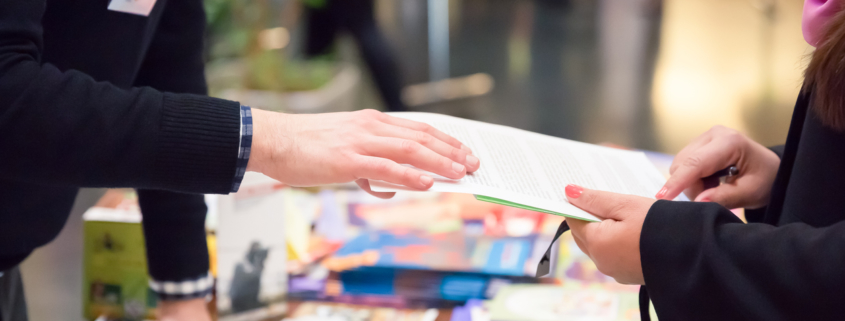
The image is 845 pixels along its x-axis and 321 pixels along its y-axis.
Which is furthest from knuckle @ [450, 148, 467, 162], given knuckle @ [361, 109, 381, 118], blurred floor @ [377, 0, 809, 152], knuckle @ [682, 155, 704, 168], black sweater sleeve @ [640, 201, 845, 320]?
blurred floor @ [377, 0, 809, 152]

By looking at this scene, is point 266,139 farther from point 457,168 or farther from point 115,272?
point 115,272

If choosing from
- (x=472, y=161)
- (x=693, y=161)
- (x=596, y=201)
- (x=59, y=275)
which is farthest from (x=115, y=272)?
(x=693, y=161)

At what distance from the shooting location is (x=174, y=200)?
107 centimetres

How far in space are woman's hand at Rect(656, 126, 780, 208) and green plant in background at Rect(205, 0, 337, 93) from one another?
7.55ft

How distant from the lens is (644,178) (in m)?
0.90

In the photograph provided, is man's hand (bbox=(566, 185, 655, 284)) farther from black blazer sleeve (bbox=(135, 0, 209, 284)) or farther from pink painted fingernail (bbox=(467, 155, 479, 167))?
black blazer sleeve (bbox=(135, 0, 209, 284))

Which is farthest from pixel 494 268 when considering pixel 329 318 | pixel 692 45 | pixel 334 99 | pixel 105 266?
pixel 692 45

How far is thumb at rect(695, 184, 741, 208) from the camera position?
89cm

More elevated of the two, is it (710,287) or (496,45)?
(710,287)

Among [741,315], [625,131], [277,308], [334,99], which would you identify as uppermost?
[741,315]

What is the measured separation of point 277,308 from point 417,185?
21.8 inches

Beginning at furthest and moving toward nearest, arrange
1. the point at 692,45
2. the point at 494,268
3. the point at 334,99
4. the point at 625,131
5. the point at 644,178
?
the point at 692,45 < the point at 625,131 < the point at 334,99 < the point at 494,268 < the point at 644,178

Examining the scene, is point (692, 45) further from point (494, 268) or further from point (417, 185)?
point (417, 185)

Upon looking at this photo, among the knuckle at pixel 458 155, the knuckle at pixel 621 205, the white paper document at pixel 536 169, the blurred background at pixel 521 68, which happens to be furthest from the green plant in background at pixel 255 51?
the knuckle at pixel 621 205
